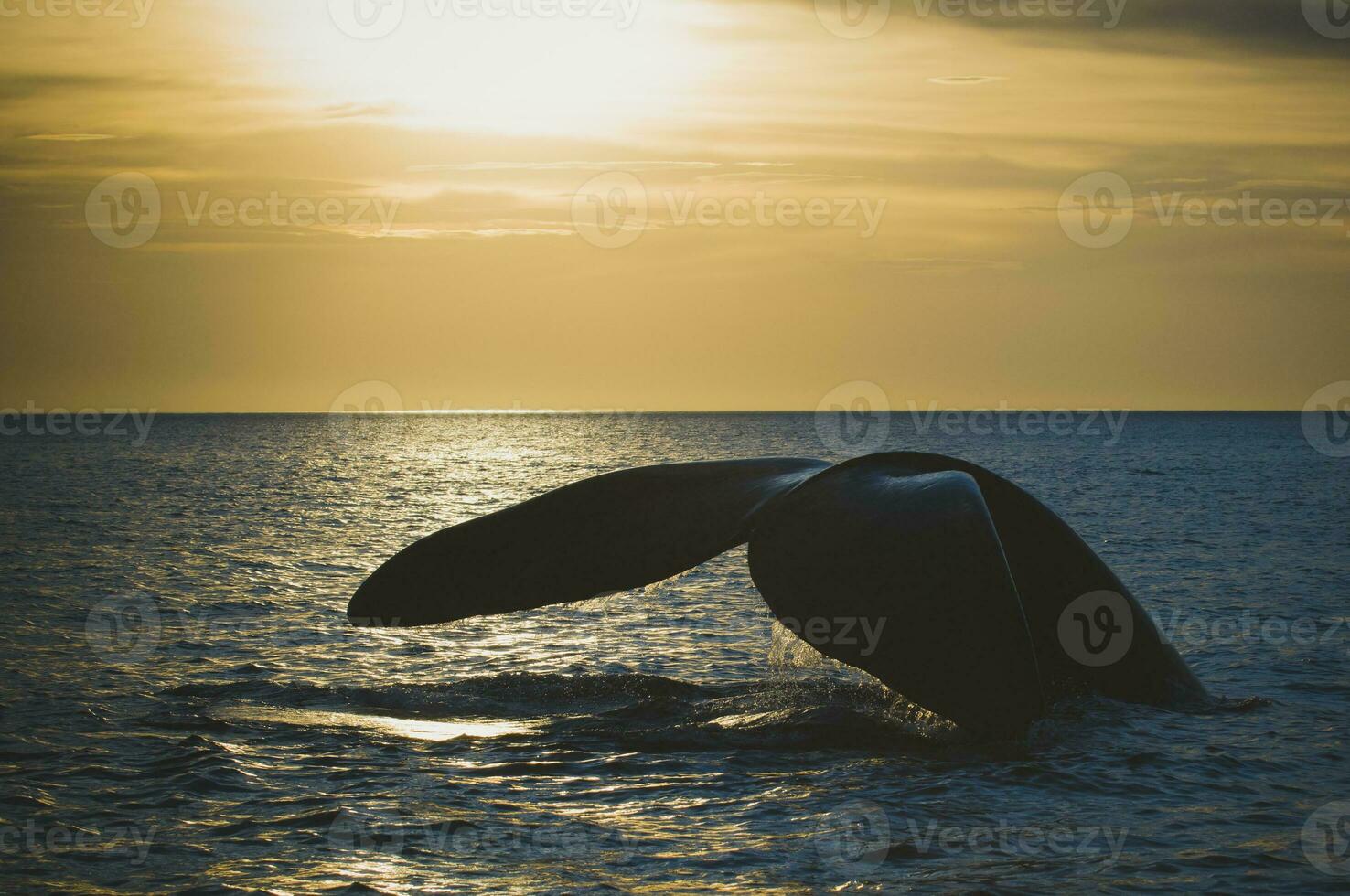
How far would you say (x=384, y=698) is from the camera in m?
11.5

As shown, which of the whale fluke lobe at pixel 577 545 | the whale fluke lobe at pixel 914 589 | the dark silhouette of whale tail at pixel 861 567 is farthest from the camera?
the whale fluke lobe at pixel 577 545

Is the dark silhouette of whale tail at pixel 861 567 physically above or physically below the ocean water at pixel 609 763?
above

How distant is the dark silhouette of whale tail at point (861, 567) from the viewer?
5883 mm

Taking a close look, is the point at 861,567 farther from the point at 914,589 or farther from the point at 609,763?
the point at 609,763

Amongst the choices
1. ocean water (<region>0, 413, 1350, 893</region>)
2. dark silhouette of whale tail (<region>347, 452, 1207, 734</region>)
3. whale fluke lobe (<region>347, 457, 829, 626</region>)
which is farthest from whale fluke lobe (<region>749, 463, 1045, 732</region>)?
ocean water (<region>0, 413, 1350, 893</region>)

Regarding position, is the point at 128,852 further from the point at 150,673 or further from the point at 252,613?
the point at 252,613

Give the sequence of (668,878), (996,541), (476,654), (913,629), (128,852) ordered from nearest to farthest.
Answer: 1. (913,629)
2. (996,541)
3. (668,878)
4. (128,852)
5. (476,654)

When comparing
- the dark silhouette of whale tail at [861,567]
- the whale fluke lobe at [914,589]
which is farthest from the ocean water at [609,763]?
the whale fluke lobe at [914,589]

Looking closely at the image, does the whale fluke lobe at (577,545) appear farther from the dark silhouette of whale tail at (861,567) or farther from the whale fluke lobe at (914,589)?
the whale fluke lobe at (914,589)

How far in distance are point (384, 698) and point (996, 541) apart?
656cm

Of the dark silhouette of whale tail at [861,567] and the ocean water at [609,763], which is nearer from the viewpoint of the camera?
the dark silhouette of whale tail at [861,567]

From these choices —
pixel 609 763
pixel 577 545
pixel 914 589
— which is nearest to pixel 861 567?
pixel 914 589

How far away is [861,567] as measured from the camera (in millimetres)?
6309

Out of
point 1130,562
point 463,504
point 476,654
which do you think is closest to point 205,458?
point 463,504
